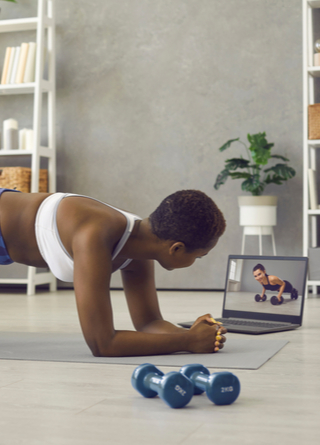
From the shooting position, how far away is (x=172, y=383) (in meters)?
1.15

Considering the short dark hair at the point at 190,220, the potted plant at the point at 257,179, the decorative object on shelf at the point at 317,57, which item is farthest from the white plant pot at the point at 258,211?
the short dark hair at the point at 190,220

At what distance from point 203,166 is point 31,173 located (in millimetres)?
1280

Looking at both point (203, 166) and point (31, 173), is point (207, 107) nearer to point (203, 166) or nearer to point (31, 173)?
point (203, 166)

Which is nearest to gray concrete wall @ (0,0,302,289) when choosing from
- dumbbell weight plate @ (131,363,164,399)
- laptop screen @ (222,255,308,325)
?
laptop screen @ (222,255,308,325)

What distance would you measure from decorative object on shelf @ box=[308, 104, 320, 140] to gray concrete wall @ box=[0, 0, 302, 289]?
36cm

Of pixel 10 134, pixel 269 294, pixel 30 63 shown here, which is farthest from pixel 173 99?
pixel 269 294

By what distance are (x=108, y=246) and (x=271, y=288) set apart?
1010mm

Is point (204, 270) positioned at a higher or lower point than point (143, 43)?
lower

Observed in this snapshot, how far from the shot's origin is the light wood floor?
1.01 metres

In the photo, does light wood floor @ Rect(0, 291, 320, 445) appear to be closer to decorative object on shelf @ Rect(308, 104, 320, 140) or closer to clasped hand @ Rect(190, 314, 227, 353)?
clasped hand @ Rect(190, 314, 227, 353)

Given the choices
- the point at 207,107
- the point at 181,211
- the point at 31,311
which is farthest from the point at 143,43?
the point at 181,211

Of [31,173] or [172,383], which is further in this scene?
[31,173]

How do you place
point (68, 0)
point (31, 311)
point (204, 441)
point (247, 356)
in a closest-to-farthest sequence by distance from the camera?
point (204, 441), point (247, 356), point (31, 311), point (68, 0)

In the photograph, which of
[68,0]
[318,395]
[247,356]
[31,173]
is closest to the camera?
[318,395]
